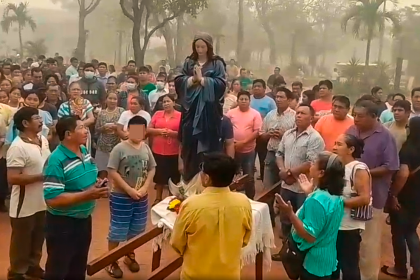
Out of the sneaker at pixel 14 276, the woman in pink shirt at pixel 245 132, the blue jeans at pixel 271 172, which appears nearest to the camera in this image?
the sneaker at pixel 14 276

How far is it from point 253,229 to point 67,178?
1360mm

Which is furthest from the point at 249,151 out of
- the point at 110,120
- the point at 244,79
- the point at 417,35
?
the point at 417,35

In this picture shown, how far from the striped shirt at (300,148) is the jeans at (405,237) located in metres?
0.95

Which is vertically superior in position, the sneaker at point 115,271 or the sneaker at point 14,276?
the sneaker at point 14,276

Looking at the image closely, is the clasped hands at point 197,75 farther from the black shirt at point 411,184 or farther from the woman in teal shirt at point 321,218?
the black shirt at point 411,184

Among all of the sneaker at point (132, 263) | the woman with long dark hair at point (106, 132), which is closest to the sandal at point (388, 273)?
the sneaker at point (132, 263)

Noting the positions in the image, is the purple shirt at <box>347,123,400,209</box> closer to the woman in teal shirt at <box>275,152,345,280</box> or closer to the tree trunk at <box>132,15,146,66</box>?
the woman in teal shirt at <box>275,152,345,280</box>

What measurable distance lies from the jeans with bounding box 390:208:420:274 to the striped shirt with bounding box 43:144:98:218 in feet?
9.80

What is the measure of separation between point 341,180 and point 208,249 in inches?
41.6

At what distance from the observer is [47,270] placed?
3818 mm

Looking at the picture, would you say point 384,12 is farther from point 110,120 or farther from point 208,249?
point 208,249

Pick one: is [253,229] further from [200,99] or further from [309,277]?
[200,99]

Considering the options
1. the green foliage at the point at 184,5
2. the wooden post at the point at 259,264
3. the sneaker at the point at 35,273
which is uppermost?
the green foliage at the point at 184,5

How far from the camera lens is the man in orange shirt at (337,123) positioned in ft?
18.1
